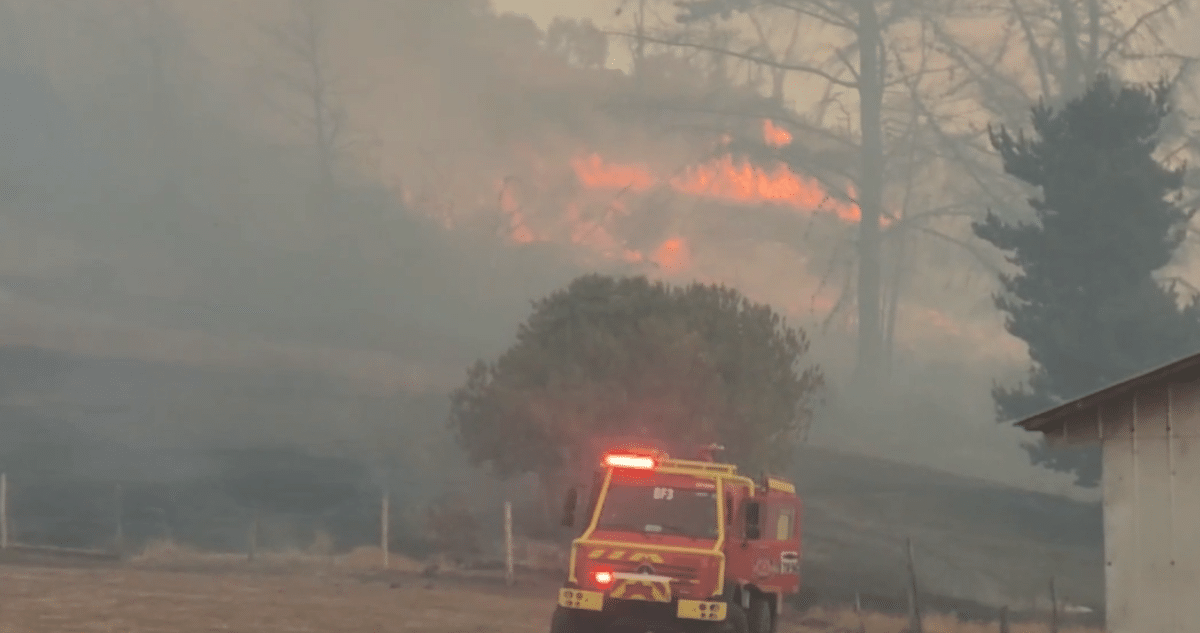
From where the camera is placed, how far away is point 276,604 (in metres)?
30.6

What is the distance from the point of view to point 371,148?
120 meters

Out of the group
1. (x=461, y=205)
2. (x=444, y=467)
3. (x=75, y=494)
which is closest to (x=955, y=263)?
(x=461, y=205)

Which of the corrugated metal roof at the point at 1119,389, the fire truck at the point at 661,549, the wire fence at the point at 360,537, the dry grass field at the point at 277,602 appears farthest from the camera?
the wire fence at the point at 360,537

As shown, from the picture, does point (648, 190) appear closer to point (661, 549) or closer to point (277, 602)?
point (277, 602)

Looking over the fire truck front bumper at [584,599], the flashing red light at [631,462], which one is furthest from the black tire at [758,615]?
the fire truck front bumper at [584,599]

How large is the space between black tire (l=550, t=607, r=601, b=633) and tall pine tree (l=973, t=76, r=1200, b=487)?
46.0 meters

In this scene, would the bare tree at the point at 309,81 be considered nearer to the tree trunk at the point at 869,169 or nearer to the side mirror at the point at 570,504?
the tree trunk at the point at 869,169

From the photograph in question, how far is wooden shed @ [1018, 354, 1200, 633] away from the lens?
14867mm

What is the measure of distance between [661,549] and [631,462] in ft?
Result: 4.77

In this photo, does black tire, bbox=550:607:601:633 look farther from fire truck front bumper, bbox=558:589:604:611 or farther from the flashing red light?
the flashing red light

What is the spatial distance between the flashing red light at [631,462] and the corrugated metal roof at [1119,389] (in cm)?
722

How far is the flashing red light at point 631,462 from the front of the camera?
73.6 ft

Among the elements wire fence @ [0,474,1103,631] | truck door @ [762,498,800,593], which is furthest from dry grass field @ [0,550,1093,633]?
wire fence @ [0,474,1103,631]

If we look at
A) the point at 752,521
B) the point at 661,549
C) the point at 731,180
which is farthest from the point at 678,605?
the point at 731,180
